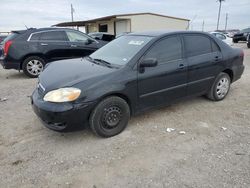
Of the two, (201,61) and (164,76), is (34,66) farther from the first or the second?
(201,61)

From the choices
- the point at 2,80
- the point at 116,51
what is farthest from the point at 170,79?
the point at 2,80

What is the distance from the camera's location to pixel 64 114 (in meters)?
3.06

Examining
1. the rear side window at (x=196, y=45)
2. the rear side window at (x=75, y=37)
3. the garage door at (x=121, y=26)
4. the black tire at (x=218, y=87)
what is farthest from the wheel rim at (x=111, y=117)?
the garage door at (x=121, y=26)

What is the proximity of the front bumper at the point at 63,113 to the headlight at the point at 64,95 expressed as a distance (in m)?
0.07

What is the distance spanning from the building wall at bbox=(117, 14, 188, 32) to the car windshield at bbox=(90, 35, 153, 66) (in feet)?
74.8

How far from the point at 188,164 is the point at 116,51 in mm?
2311

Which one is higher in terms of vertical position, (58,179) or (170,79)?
(170,79)

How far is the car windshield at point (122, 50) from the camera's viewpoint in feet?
12.3

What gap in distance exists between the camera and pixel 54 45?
26.0 feet

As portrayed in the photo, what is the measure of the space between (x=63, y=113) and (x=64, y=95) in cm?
25

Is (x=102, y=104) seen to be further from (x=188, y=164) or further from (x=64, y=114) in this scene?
(x=188, y=164)

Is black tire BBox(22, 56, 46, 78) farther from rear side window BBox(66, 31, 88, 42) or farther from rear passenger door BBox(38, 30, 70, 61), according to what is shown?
rear side window BBox(66, 31, 88, 42)

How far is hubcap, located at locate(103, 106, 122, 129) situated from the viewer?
338 cm

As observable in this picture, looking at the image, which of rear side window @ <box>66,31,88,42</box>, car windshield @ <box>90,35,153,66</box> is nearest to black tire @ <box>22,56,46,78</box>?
rear side window @ <box>66,31,88,42</box>
